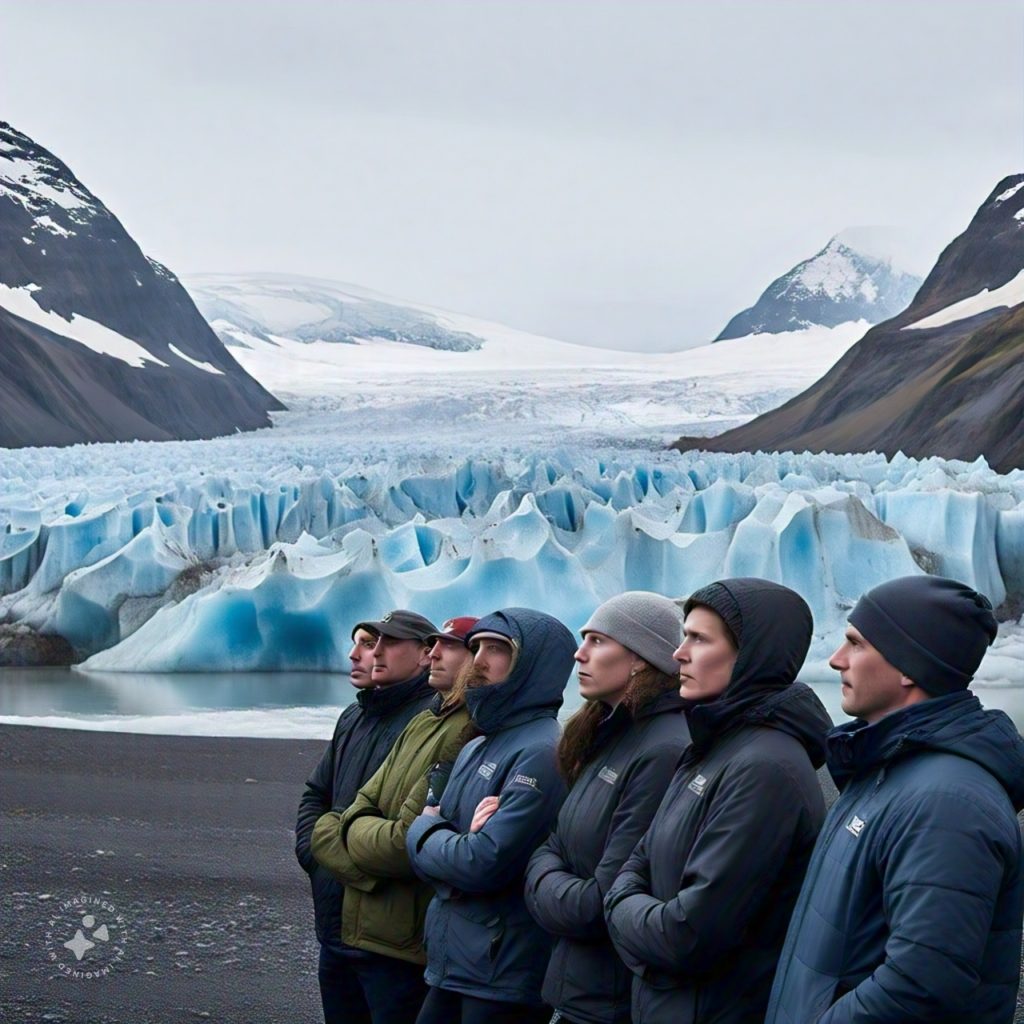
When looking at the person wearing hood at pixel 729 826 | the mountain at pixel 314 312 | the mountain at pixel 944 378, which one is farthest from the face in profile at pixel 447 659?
the mountain at pixel 314 312

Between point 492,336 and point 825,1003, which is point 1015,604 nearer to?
point 825,1003

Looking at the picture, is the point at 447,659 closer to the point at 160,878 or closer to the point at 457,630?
the point at 457,630

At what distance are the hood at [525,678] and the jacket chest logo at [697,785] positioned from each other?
1.86 ft

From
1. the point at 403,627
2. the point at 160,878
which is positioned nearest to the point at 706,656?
the point at 403,627

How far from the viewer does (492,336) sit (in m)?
65.6

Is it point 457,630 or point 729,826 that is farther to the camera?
point 457,630

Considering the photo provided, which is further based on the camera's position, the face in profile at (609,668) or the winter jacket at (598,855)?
the face in profile at (609,668)

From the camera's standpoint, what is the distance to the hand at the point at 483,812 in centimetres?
278

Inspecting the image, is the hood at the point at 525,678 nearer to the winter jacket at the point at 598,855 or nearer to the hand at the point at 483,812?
the hand at the point at 483,812

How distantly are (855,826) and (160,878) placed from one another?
3646 millimetres

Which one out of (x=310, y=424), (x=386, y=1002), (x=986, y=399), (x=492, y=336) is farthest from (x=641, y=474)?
(x=492, y=336)

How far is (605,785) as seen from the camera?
2623 millimetres

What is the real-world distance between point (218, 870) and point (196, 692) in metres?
4.61

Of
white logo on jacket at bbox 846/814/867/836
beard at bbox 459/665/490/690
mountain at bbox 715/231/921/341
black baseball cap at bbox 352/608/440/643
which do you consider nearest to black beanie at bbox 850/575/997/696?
white logo on jacket at bbox 846/814/867/836
